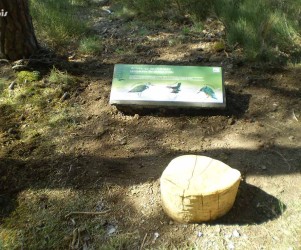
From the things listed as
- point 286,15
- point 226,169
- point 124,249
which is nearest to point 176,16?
point 286,15

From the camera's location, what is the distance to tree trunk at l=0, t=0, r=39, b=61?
144 inches

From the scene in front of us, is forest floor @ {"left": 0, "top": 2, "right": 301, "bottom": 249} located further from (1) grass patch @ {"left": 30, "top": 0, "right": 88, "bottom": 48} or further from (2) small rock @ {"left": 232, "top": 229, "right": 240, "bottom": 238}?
(1) grass patch @ {"left": 30, "top": 0, "right": 88, "bottom": 48}

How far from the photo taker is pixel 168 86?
3.31 meters

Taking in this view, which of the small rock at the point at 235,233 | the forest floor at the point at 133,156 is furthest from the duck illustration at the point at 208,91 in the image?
the small rock at the point at 235,233

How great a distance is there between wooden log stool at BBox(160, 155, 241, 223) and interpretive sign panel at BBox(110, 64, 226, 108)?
0.85 meters

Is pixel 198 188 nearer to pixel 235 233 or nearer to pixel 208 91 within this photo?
pixel 235 233

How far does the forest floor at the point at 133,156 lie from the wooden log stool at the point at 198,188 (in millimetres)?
110

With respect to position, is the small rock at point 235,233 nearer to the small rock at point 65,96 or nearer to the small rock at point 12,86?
the small rock at point 65,96

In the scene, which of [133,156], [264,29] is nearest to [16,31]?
[133,156]

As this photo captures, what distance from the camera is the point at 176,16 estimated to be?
191 inches

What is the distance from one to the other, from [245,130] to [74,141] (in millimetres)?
1431

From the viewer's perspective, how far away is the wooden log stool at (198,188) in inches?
89.2

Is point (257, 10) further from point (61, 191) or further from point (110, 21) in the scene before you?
point (61, 191)

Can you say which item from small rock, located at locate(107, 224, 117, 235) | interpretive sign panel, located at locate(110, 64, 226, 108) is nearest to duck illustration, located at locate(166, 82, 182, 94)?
interpretive sign panel, located at locate(110, 64, 226, 108)
